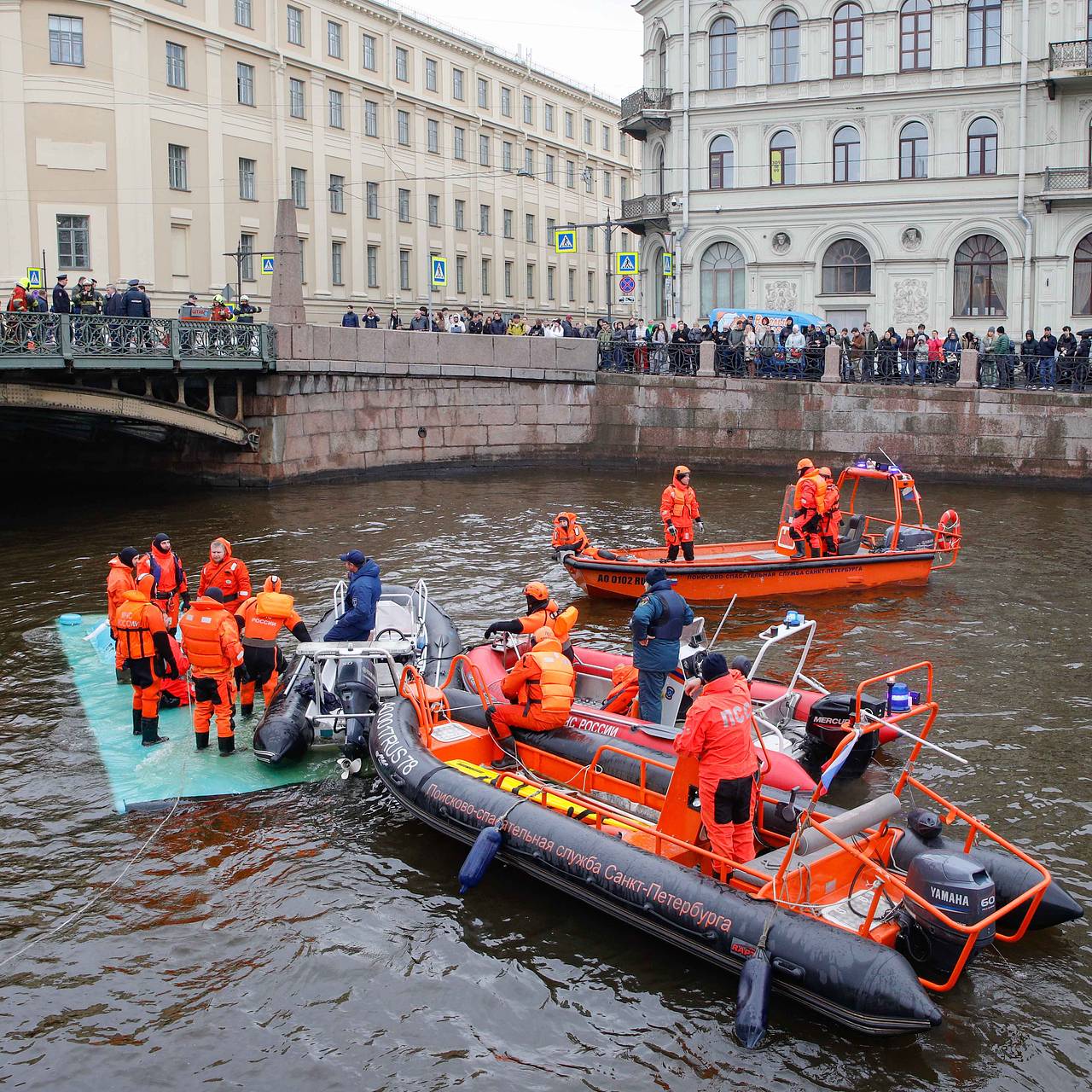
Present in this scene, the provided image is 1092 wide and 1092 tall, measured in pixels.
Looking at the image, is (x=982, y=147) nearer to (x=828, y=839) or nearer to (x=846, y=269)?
(x=846, y=269)

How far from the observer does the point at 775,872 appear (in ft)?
26.1

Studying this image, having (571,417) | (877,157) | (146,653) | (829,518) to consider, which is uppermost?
(877,157)

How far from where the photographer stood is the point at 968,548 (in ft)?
70.8

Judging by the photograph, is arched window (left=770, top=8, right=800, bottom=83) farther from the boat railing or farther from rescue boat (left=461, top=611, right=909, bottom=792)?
the boat railing

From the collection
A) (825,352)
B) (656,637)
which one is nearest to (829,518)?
(656,637)

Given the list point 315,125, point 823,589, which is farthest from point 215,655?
point 315,125

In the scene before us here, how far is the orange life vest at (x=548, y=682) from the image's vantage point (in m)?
10.2

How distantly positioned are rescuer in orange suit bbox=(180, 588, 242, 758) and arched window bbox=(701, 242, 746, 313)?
31.2 m

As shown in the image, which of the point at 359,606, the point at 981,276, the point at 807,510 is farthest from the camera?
the point at 981,276

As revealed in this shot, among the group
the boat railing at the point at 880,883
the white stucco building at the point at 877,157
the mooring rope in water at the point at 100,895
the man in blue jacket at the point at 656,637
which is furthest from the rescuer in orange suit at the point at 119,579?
the white stucco building at the point at 877,157

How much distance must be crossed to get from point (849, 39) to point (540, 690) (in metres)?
32.7

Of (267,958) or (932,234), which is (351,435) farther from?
(267,958)

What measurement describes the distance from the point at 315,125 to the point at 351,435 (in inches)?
792

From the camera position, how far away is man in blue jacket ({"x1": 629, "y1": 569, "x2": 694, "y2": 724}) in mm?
10781
